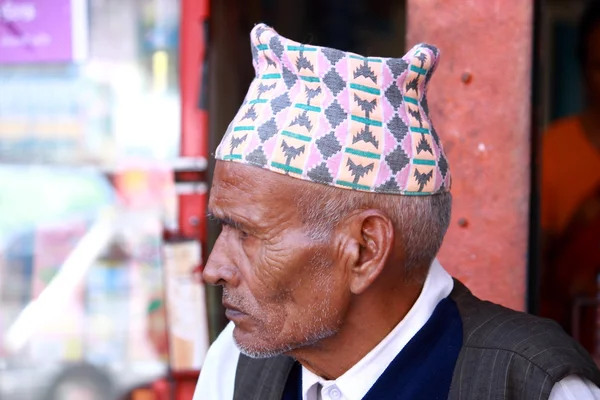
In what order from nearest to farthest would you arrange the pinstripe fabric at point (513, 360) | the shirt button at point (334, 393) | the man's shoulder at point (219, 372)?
the pinstripe fabric at point (513, 360) → the shirt button at point (334, 393) → the man's shoulder at point (219, 372)

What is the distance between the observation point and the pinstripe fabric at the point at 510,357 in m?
1.69

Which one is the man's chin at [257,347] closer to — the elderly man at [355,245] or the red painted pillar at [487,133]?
the elderly man at [355,245]

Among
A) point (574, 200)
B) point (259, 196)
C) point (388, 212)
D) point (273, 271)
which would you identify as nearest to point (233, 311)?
point (273, 271)

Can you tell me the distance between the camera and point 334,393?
1912 mm

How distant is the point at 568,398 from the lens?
1.69m

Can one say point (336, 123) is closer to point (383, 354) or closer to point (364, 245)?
point (364, 245)

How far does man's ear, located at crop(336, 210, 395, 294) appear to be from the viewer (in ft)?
5.94

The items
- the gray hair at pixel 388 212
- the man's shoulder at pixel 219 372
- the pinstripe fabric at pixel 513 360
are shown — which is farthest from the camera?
the man's shoulder at pixel 219 372

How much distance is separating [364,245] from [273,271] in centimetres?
21

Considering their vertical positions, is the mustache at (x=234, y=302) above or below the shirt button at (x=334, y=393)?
above

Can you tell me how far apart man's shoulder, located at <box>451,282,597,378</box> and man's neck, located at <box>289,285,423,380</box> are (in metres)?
0.14

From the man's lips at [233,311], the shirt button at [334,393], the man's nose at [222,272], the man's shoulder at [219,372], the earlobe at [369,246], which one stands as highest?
the earlobe at [369,246]

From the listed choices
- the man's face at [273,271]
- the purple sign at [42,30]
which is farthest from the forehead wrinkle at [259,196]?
the purple sign at [42,30]

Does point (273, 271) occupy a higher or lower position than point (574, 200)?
higher
